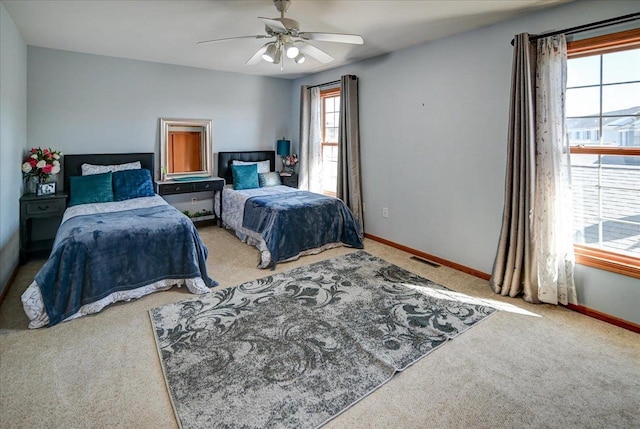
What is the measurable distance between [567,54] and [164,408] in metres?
3.90

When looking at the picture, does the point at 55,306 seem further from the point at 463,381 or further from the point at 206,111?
the point at 206,111

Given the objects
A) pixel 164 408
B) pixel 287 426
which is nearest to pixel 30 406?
pixel 164 408

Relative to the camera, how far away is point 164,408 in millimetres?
1800

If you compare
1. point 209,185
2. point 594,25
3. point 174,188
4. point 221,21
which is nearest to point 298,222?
point 209,185

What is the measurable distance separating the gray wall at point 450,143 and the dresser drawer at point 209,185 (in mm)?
2241

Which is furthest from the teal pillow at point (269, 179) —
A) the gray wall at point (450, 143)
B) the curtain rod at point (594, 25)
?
the curtain rod at point (594, 25)

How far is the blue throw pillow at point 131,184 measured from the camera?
4332mm

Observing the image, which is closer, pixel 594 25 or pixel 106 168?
pixel 594 25

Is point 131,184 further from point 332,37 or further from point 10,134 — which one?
point 332,37

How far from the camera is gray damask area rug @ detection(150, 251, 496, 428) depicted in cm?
183

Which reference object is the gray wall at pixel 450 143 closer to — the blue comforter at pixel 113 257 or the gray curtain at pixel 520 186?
the gray curtain at pixel 520 186

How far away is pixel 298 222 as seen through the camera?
412cm

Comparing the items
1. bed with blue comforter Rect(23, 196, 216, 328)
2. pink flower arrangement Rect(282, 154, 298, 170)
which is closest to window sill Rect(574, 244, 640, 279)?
bed with blue comforter Rect(23, 196, 216, 328)

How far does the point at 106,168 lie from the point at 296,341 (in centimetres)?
367
